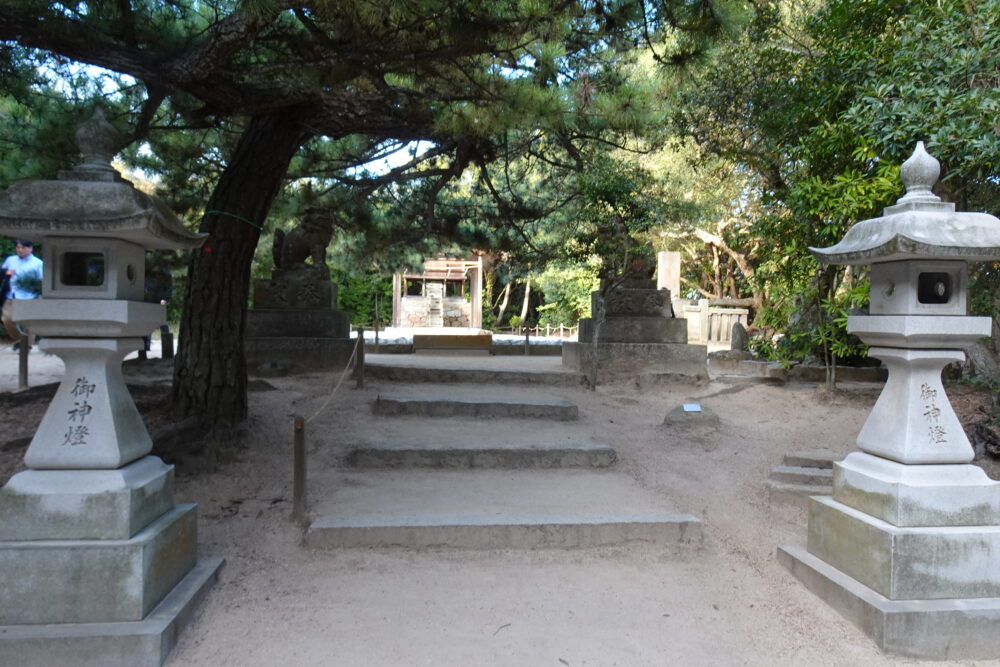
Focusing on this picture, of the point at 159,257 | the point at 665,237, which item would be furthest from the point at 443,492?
the point at 665,237

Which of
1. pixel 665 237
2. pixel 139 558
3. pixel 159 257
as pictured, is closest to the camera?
pixel 139 558

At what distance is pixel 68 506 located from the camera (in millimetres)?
2412

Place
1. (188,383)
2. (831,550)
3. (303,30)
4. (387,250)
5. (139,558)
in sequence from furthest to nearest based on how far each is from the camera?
(387,250)
(188,383)
(303,30)
(831,550)
(139,558)

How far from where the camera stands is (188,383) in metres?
4.78

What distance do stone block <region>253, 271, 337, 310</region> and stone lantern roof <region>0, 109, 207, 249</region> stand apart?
5164 mm

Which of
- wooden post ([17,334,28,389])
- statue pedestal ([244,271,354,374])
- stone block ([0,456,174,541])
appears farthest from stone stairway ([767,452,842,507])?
wooden post ([17,334,28,389])

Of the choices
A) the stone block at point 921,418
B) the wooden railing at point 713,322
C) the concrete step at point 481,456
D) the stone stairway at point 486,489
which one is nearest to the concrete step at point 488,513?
the stone stairway at point 486,489

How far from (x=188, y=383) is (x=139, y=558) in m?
2.66

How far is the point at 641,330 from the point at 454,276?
45.5ft

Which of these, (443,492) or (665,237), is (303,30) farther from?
(665,237)

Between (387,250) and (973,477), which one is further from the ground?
(387,250)

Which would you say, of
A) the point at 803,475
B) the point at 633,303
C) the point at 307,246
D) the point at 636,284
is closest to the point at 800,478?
the point at 803,475

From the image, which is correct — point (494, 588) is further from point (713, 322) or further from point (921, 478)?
point (713, 322)

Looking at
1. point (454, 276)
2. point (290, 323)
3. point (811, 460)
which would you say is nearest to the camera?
point (811, 460)
